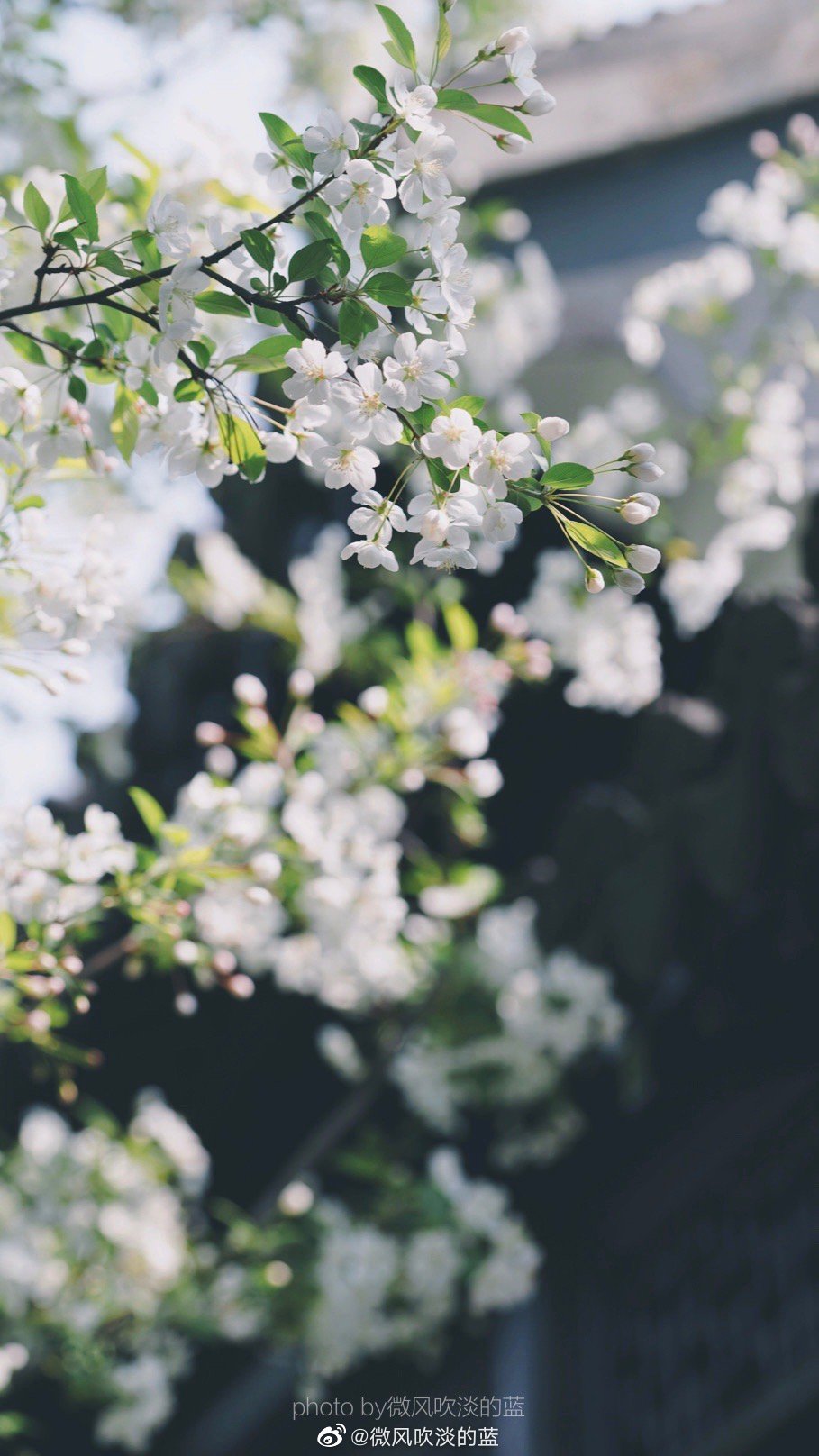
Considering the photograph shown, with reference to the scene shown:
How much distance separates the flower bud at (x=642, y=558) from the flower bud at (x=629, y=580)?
20 mm

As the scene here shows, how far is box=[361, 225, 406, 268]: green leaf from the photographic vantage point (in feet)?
2.59

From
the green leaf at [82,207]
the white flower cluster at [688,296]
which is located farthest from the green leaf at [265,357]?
the white flower cluster at [688,296]

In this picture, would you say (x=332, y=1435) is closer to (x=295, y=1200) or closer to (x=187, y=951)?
(x=295, y=1200)

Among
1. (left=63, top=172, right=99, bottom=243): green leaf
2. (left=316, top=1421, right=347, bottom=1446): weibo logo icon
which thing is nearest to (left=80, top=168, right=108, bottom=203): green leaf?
(left=63, top=172, right=99, bottom=243): green leaf

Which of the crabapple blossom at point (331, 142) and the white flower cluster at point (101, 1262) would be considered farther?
the white flower cluster at point (101, 1262)

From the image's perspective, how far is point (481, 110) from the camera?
2.69 feet

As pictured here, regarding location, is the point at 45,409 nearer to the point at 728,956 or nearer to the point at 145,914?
the point at 145,914

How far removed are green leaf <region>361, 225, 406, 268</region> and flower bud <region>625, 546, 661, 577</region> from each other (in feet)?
0.90

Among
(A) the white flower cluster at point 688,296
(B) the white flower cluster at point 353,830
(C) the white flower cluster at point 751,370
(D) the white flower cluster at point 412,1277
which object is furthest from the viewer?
(A) the white flower cluster at point 688,296

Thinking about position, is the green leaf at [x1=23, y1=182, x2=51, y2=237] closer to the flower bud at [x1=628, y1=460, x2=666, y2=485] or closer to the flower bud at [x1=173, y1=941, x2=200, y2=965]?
the flower bud at [x1=628, y1=460, x2=666, y2=485]

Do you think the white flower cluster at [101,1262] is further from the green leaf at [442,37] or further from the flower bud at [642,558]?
the green leaf at [442,37]

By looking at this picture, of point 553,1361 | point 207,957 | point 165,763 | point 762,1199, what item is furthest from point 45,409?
point 165,763

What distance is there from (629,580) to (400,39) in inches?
17.0

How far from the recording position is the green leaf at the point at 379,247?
2.59 feet
